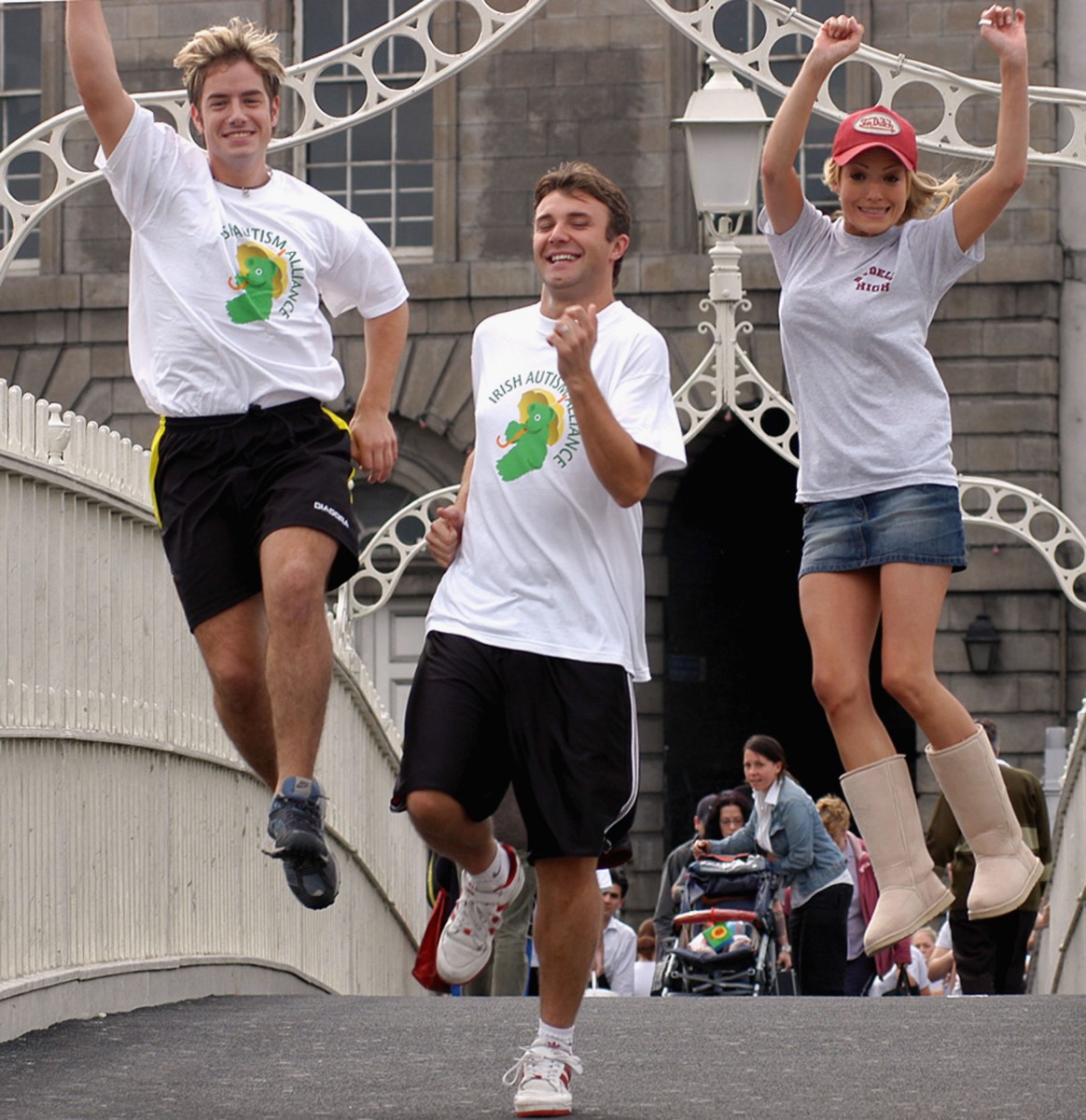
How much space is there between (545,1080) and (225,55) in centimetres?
269

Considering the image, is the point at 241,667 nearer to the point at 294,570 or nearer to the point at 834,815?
the point at 294,570

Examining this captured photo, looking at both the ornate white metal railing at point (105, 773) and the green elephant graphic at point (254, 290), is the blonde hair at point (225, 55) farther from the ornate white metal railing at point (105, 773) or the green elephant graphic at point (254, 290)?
the ornate white metal railing at point (105, 773)

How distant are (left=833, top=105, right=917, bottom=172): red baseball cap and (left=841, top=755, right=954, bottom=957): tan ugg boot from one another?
1559mm

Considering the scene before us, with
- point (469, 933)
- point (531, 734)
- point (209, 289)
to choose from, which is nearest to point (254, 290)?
point (209, 289)

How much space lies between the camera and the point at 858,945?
44.5 feet

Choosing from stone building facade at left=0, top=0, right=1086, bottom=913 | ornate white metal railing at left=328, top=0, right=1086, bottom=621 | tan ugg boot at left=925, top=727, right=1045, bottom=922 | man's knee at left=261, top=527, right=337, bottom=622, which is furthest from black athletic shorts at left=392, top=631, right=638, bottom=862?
stone building facade at left=0, top=0, right=1086, bottom=913

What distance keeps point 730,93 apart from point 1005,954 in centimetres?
459

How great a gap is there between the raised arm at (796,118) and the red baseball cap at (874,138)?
0.13m

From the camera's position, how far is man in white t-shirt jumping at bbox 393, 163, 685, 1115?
616cm

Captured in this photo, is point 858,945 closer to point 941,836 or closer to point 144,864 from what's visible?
point 941,836

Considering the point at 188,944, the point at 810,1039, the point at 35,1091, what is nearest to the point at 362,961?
the point at 188,944

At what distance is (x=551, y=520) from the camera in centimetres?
623

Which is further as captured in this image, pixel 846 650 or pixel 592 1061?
pixel 592 1061

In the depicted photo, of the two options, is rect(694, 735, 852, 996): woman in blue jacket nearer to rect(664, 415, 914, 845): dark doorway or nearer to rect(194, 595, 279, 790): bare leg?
rect(194, 595, 279, 790): bare leg
